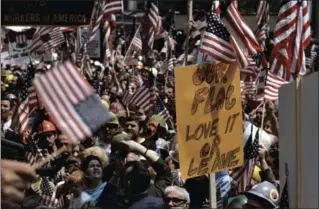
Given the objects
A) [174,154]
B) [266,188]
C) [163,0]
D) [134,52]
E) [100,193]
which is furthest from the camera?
[163,0]

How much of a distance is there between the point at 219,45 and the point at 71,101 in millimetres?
2690

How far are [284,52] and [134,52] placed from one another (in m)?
12.6

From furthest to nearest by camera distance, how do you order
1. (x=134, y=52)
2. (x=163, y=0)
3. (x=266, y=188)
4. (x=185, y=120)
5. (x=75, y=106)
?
(x=163, y=0) < (x=134, y=52) < (x=266, y=188) < (x=185, y=120) < (x=75, y=106)

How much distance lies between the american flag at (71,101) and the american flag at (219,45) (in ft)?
7.64

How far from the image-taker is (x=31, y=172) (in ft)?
13.4

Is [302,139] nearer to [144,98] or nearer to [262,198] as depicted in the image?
[262,198]

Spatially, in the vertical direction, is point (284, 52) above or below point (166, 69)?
above

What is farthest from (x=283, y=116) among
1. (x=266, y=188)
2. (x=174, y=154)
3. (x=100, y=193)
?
(x=174, y=154)

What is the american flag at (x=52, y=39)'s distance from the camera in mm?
20586

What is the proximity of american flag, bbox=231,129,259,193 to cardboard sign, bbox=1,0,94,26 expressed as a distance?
1061cm

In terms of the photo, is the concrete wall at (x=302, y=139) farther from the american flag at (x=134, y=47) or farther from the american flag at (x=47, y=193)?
the american flag at (x=134, y=47)

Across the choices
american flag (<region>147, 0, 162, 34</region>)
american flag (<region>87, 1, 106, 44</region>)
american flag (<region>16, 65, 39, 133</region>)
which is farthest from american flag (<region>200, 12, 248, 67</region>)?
american flag (<region>87, 1, 106, 44</region>)

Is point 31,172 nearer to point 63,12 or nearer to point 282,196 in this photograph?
point 282,196

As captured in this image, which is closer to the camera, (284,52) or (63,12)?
(284,52)
